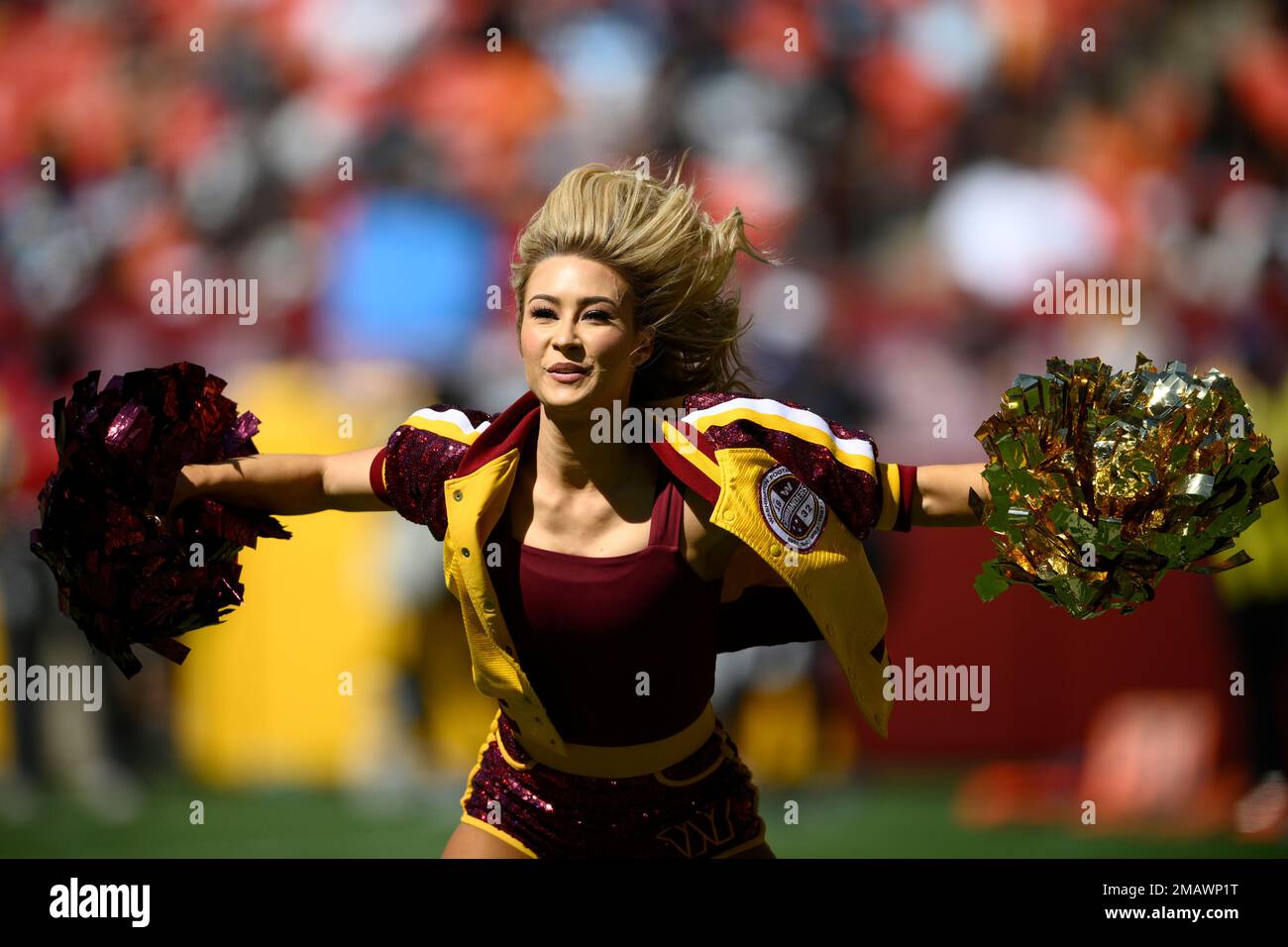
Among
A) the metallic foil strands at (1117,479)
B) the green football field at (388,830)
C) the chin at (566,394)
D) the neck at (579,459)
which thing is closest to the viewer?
the metallic foil strands at (1117,479)

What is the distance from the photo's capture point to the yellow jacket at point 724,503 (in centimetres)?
252

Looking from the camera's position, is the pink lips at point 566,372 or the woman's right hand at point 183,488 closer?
the pink lips at point 566,372

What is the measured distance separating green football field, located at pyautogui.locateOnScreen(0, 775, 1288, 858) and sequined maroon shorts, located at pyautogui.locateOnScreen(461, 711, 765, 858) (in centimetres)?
175

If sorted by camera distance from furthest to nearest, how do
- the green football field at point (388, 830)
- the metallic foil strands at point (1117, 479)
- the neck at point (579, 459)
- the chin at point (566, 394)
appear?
the green football field at point (388, 830) < the neck at point (579, 459) < the chin at point (566, 394) < the metallic foil strands at point (1117, 479)

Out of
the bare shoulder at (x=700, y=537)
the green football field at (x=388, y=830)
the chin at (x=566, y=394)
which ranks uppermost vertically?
the chin at (x=566, y=394)

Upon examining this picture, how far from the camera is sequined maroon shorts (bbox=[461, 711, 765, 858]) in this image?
2.71 meters

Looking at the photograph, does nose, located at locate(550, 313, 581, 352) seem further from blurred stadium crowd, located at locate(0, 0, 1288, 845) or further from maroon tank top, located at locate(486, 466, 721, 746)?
blurred stadium crowd, located at locate(0, 0, 1288, 845)

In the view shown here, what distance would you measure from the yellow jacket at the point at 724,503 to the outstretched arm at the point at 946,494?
0.03m

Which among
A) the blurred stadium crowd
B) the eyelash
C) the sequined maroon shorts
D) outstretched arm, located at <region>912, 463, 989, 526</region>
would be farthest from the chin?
the blurred stadium crowd

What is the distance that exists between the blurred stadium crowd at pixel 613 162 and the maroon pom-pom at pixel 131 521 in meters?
1.92

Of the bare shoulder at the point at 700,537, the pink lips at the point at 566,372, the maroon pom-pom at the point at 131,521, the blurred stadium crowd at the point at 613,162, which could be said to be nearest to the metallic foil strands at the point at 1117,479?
the bare shoulder at the point at 700,537

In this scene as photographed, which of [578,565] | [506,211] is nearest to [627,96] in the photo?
[506,211]

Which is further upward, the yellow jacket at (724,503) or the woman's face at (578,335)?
the woman's face at (578,335)

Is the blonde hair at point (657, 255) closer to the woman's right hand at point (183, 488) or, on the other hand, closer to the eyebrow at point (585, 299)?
the eyebrow at point (585, 299)
